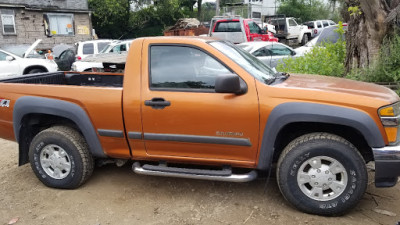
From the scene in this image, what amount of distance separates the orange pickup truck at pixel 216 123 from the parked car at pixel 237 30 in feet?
43.8

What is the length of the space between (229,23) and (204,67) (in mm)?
14409

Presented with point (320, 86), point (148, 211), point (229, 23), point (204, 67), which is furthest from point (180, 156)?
point (229, 23)

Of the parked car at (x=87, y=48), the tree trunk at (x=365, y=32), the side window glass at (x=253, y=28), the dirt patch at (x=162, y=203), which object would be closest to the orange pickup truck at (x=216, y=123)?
the dirt patch at (x=162, y=203)

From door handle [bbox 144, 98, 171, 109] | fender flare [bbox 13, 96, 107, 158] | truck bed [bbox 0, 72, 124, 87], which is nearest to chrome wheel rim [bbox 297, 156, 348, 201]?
door handle [bbox 144, 98, 171, 109]

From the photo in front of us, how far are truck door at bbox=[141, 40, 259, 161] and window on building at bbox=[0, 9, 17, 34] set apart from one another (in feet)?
84.9

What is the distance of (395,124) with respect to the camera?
324 cm

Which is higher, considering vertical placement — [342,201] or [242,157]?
[242,157]

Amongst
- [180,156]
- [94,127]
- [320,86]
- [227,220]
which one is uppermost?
[320,86]

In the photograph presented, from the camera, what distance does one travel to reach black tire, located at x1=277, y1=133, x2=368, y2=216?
333 cm

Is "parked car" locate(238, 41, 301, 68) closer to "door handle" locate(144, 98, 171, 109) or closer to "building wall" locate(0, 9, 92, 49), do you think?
"door handle" locate(144, 98, 171, 109)

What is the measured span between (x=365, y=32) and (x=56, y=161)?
6.00m

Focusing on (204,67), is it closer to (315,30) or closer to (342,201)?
(342,201)

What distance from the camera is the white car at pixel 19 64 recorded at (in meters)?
12.5

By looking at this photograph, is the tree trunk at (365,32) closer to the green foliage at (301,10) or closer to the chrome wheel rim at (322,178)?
the chrome wheel rim at (322,178)
